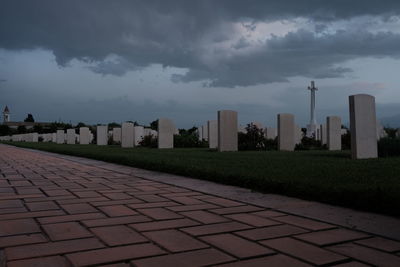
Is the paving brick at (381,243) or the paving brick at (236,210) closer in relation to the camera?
the paving brick at (381,243)

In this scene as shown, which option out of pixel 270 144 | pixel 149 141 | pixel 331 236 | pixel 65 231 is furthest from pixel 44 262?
pixel 149 141

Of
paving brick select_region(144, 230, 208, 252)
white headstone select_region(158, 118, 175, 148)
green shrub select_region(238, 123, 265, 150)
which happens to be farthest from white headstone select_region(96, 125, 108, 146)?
paving brick select_region(144, 230, 208, 252)

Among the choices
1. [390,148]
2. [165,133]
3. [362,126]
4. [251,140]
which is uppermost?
[165,133]

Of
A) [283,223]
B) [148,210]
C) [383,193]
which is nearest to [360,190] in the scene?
[383,193]

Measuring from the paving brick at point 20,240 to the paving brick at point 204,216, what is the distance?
1097mm

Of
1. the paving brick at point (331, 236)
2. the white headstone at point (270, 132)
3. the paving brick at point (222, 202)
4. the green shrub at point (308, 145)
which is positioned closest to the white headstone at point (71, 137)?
the white headstone at point (270, 132)

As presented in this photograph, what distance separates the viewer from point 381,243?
2285 millimetres

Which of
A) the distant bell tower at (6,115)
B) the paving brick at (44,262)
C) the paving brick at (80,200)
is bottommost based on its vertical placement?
the paving brick at (44,262)

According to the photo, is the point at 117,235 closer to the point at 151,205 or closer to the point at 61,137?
the point at 151,205

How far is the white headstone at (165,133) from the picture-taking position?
1511 centimetres

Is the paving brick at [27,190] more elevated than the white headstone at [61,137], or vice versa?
the white headstone at [61,137]

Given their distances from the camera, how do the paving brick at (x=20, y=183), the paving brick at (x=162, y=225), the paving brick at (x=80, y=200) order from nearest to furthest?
the paving brick at (x=162, y=225), the paving brick at (x=80, y=200), the paving brick at (x=20, y=183)

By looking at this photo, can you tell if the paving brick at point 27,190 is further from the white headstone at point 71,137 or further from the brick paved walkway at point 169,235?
the white headstone at point 71,137

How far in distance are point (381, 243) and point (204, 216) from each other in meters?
1.29
